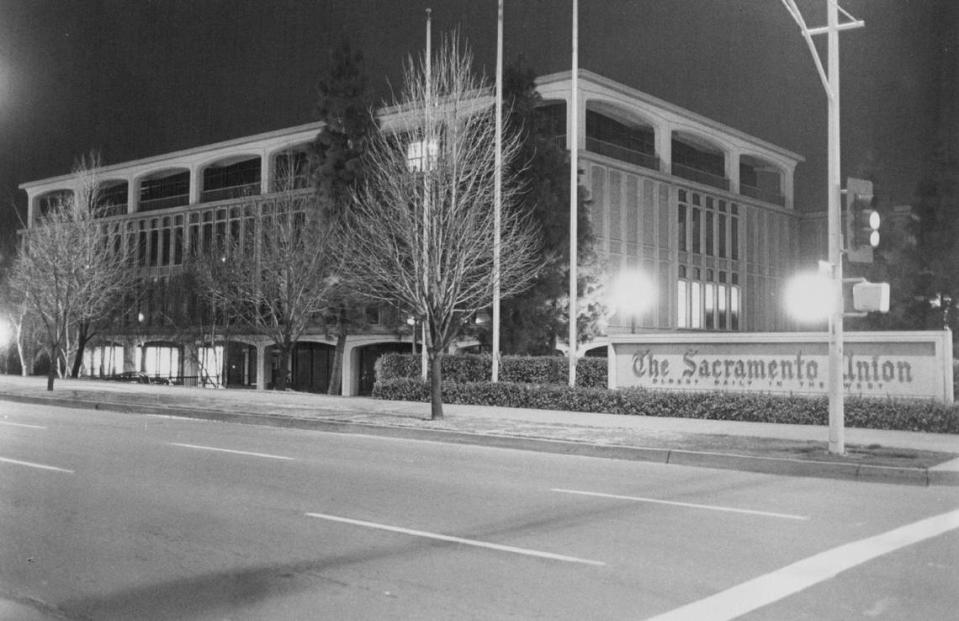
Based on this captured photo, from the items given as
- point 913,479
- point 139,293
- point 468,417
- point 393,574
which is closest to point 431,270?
point 468,417

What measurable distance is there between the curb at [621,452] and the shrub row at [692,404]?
228 inches

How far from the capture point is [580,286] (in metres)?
31.9

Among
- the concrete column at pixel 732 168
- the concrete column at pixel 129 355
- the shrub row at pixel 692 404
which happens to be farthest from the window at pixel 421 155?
the concrete column at pixel 129 355

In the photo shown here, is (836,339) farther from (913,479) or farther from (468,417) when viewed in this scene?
(468,417)

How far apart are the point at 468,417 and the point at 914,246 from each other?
82.2 ft

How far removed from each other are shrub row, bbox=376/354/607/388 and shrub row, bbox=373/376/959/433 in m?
1.14

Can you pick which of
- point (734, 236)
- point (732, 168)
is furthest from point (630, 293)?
point (732, 168)

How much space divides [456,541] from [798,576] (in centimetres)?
277

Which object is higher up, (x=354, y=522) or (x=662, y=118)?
(x=662, y=118)

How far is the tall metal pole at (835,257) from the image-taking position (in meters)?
13.4

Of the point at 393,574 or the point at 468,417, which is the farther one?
the point at 468,417

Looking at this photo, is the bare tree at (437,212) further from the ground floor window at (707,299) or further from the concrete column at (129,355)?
the concrete column at (129,355)

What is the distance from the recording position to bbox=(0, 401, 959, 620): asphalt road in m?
6.07

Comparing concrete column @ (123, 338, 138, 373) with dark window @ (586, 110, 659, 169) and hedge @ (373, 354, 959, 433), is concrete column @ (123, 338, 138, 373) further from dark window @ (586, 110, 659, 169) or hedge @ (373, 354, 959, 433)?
hedge @ (373, 354, 959, 433)
